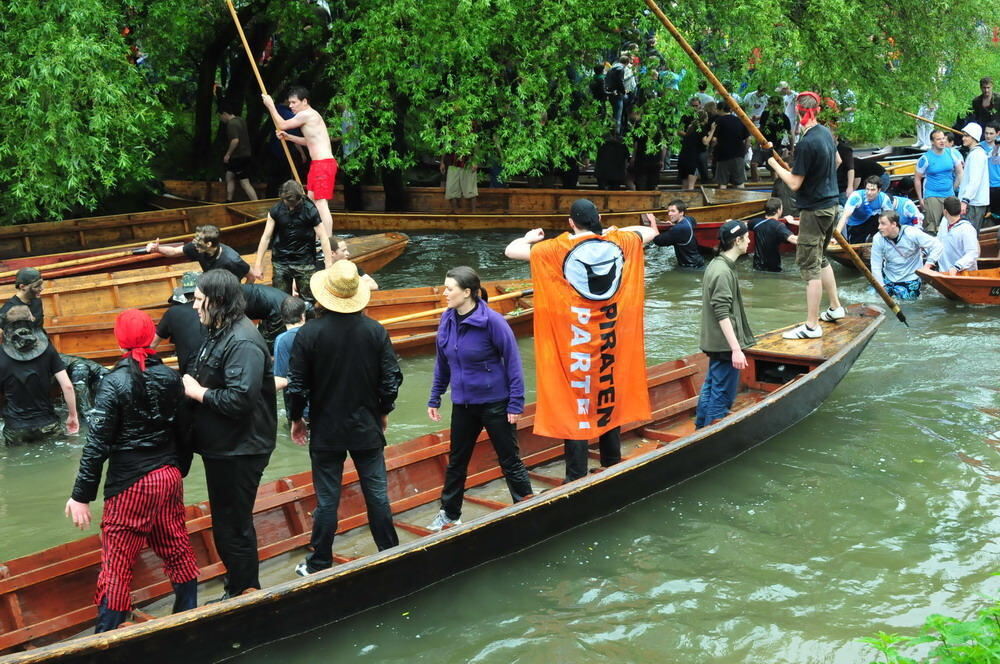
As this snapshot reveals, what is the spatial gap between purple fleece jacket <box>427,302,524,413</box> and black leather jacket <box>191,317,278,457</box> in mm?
1344

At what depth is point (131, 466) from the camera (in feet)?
17.4

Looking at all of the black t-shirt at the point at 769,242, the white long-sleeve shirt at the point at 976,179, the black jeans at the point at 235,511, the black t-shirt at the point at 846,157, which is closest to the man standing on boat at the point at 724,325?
the black jeans at the point at 235,511

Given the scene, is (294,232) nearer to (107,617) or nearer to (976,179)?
(107,617)

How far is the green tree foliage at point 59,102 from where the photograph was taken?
14.0 metres

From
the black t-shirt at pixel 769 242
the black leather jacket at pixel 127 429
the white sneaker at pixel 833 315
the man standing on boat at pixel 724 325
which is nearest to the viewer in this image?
the black leather jacket at pixel 127 429

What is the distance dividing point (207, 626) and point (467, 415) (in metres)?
2.10

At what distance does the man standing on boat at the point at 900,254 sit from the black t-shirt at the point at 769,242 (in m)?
1.32

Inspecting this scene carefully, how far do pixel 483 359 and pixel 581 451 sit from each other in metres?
1.08

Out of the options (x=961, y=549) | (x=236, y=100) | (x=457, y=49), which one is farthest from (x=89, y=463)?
(x=236, y=100)

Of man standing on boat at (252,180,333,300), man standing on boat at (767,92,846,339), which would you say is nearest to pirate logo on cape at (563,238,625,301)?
man standing on boat at (767,92,846,339)

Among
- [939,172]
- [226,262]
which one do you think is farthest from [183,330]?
[939,172]

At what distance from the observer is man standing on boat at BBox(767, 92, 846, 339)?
881cm

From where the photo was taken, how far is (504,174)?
723 inches

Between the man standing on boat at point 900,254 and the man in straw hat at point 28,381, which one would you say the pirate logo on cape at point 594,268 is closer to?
the man in straw hat at point 28,381
